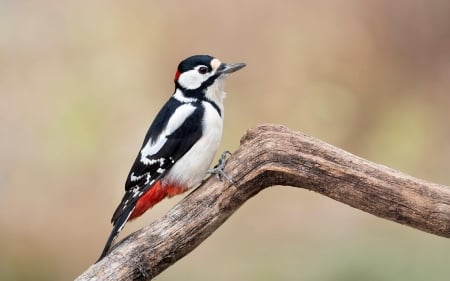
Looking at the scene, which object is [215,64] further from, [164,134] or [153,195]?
[153,195]

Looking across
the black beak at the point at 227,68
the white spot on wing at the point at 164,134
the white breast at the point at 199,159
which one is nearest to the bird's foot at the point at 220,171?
the white breast at the point at 199,159

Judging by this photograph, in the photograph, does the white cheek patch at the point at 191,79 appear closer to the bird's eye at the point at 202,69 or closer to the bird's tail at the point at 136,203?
the bird's eye at the point at 202,69

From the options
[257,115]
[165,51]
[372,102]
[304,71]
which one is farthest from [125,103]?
[372,102]

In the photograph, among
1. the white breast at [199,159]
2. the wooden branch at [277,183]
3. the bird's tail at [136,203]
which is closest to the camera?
the wooden branch at [277,183]

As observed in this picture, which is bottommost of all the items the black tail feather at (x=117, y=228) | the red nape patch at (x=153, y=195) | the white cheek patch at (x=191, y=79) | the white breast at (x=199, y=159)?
the black tail feather at (x=117, y=228)

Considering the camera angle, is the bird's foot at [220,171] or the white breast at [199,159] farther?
→ the white breast at [199,159]

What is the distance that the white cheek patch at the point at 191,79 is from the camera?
2855 millimetres

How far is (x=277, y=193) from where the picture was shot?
430 centimetres

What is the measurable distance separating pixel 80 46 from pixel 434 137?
204cm

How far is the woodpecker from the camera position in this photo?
279cm

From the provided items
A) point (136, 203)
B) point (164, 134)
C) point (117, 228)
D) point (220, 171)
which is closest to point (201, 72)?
point (164, 134)

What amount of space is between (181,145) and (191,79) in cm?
25

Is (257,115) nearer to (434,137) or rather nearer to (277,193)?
(277,193)

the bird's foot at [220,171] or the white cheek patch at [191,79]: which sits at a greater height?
the white cheek patch at [191,79]
